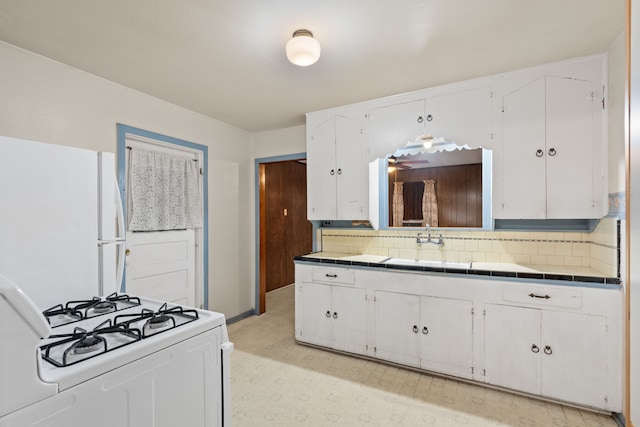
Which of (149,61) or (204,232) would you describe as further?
(204,232)

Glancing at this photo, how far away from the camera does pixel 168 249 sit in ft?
10.1

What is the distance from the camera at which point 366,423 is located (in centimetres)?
194

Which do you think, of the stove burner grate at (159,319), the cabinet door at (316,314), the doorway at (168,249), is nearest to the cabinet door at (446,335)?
the cabinet door at (316,314)

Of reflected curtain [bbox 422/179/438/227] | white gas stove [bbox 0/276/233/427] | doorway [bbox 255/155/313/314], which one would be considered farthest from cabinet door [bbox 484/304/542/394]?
doorway [bbox 255/155/313/314]

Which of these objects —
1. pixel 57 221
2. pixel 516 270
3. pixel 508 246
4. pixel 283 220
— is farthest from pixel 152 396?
pixel 283 220

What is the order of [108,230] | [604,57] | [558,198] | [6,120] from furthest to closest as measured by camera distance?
[558,198]
[604,57]
[6,120]
[108,230]

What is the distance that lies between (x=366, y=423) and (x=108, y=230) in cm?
192

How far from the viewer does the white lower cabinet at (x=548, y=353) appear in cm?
199

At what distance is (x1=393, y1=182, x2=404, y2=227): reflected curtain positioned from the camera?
3.01m

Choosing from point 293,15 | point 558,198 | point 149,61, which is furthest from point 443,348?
point 149,61

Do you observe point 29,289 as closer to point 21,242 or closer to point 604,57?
point 21,242

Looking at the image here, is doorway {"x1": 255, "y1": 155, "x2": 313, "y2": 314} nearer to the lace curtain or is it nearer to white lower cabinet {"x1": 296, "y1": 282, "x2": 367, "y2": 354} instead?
the lace curtain

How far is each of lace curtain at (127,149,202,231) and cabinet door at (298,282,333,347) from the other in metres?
1.44

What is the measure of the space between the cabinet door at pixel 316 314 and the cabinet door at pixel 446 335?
868 mm
